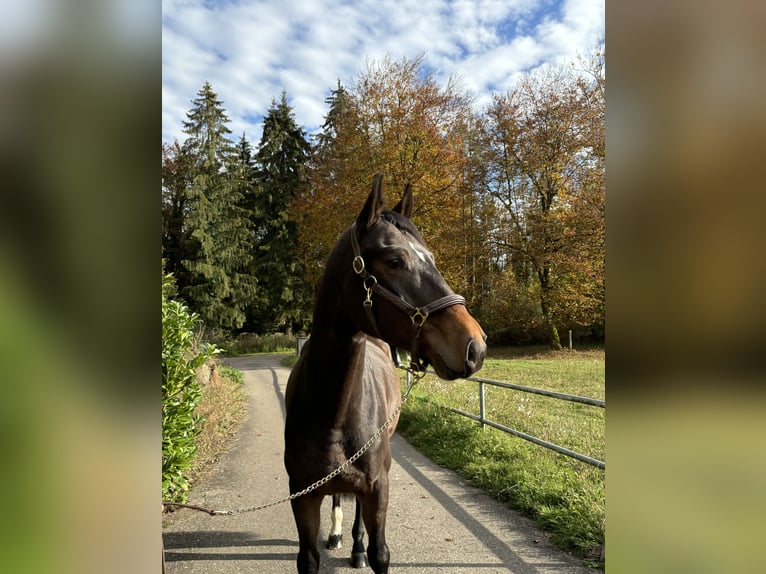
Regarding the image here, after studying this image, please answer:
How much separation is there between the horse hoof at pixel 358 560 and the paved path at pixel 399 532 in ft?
0.18

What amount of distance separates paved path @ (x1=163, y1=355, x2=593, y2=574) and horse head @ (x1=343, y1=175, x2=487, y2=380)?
90.5 inches

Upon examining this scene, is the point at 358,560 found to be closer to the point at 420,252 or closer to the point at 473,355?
the point at 473,355

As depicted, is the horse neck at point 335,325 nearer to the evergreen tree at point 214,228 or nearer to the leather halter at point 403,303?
the leather halter at point 403,303

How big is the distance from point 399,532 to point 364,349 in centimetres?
239

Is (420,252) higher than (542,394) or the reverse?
higher

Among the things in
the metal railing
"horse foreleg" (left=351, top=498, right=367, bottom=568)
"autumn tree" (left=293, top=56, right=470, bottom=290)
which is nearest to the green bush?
"horse foreleg" (left=351, top=498, right=367, bottom=568)

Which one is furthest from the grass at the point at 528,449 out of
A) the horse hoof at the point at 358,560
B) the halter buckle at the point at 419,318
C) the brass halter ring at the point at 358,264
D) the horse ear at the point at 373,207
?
the horse ear at the point at 373,207

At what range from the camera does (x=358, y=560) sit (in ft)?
11.4

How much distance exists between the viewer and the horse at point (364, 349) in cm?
194

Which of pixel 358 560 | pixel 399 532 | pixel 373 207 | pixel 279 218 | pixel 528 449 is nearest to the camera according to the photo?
pixel 373 207

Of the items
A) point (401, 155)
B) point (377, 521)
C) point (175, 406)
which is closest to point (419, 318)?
point (377, 521)

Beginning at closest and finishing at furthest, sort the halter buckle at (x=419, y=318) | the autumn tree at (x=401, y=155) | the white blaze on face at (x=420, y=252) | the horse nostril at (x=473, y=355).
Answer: the horse nostril at (x=473, y=355) < the halter buckle at (x=419, y=318) < the white blaze on face at (x=420, y=252) < the autumn tree at (x=401, y=155)

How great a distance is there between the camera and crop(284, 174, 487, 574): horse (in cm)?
194
